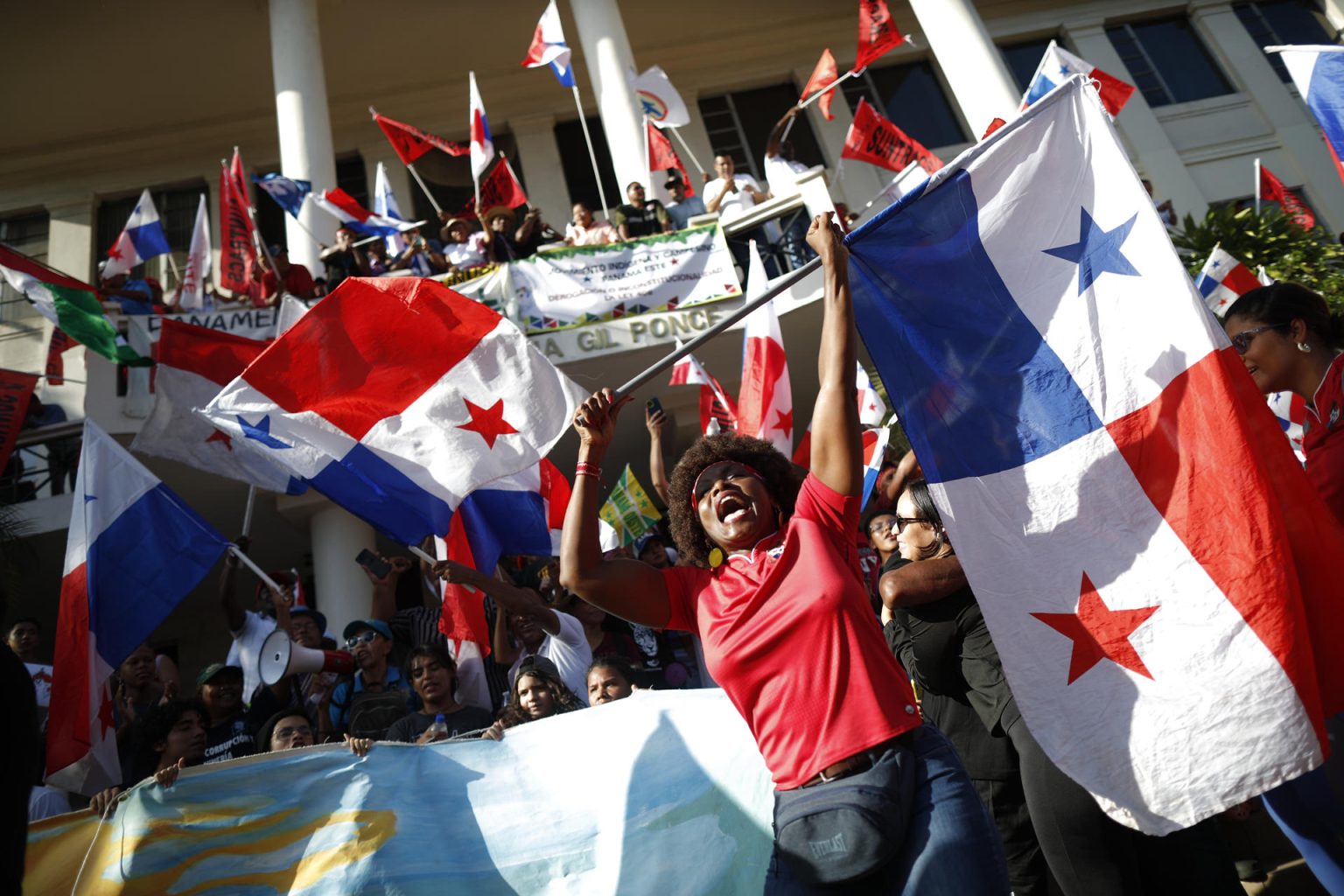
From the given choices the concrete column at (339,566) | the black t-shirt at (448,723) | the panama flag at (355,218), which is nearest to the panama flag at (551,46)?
the panama flag at (355,218)

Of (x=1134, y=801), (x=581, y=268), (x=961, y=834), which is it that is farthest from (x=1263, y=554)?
(x=581, y=268)

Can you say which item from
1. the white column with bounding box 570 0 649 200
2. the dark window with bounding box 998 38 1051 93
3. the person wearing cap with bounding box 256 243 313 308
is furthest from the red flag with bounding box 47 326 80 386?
the dark window with bounding box 998 38 1051 93

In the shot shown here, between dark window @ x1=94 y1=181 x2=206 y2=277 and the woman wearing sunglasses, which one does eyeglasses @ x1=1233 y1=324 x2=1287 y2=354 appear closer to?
the woman wearing sunglasses

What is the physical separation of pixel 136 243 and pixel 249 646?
537cm

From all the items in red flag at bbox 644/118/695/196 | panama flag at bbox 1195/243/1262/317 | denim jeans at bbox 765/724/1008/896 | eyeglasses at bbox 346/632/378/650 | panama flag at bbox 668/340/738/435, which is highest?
red flag at bbox 644/118/695/196

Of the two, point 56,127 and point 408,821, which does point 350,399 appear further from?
point 56,127

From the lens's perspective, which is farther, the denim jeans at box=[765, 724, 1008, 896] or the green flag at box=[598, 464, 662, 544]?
the green flag at box=[598, 464, 662, 544]

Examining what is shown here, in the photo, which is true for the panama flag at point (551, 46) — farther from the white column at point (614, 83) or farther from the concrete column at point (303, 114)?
the concrete column at point (303, 114)

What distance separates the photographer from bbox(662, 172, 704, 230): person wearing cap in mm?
10336

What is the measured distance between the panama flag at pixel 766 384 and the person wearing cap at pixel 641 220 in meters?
4.77

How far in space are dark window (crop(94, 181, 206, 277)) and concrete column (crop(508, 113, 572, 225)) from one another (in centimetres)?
469

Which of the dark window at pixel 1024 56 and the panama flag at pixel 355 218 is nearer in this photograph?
the panama flag at pixel 355 218

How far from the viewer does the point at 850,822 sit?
70.4 inches

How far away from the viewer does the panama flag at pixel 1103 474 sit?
2.12 metres
